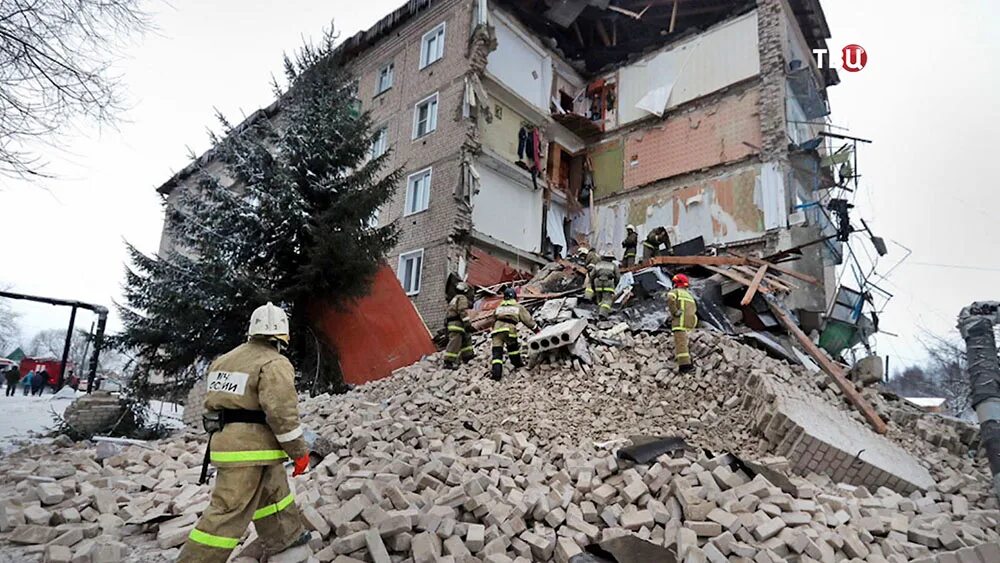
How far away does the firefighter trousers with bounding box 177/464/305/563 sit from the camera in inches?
123

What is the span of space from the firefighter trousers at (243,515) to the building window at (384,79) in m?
17.4

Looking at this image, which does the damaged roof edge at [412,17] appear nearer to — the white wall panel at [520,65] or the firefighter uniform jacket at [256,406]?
the white wall panel at [520,65]

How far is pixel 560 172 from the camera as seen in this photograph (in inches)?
775

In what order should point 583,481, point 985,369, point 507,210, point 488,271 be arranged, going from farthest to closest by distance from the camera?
point 507,210, point 488,271, point 985,369, point 583,481

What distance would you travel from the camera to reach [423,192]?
16266 millimetres

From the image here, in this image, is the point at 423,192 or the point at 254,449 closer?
the point at 254,449

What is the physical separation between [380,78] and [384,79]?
0.85 ft

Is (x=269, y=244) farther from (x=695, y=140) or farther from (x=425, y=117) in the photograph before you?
(x=695, y=140)

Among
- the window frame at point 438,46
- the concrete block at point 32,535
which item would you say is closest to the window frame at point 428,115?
the window frame at point 438,46

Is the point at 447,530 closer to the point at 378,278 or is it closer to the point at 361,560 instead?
the point at 361,560

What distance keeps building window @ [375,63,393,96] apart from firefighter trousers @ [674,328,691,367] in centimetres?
1489

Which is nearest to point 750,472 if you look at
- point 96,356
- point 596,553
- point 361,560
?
point 596,553

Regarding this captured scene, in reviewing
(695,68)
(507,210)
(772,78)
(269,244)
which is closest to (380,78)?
Answer: (507,210)

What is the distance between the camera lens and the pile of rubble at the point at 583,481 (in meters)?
3.71
